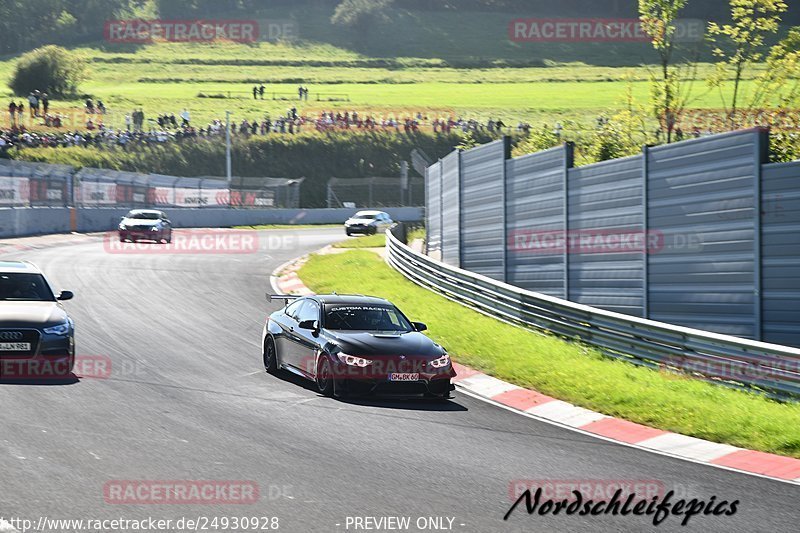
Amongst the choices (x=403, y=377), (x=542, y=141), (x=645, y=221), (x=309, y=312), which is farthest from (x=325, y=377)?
(x=542, y=141)

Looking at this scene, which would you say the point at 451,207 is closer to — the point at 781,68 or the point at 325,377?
the point at 781,68

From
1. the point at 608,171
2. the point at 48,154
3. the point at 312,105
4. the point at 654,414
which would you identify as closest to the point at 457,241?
the point at 608,171

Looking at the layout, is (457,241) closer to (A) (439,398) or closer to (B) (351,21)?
(A) (439,398)

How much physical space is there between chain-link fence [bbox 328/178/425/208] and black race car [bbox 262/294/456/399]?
55151mm

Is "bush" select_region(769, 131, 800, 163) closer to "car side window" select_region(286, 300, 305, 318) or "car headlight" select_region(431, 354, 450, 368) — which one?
"car headlight" select_region(431, 354, 450, 368)

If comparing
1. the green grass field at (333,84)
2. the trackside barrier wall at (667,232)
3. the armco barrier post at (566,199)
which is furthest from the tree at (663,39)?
the green grass field at (333,84)

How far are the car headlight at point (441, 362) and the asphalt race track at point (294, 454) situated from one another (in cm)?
56

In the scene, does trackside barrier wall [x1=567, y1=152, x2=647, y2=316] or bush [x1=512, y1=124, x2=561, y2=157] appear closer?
trackside barrier wall [x1=567, y1=152, x2=647, y2=316]

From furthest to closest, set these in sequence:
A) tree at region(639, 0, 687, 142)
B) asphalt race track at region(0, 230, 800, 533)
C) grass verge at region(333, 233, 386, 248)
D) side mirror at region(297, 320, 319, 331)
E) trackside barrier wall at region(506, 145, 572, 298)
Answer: grass verge at region(333, 233, 386, 248)
tree at region(639, 0, 687, 142)
trackside barrier wall at region(506, 145, 572, 298)
side mirror at region(297, 320, 319, 331)
asphalt race track at region(0, 230, 800, 533)

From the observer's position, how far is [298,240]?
47.4 m

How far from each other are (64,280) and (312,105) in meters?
72.1

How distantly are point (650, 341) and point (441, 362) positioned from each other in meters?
3.98

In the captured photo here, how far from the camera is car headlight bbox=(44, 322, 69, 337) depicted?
1471 centimetres

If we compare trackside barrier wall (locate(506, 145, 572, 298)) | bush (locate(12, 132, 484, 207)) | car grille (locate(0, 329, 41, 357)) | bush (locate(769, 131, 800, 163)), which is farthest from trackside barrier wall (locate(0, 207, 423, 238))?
bush (locate(769, 131, 800, 163))
